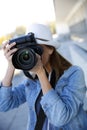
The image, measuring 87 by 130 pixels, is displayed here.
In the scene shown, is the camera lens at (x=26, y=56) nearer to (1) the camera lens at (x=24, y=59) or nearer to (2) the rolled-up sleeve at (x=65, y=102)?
(1) the camera lens at (x=24, y=59)

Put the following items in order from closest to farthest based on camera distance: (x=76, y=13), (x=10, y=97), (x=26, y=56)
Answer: (x=26, y=56) → (x=10, y=97) → (x=76, y=13)

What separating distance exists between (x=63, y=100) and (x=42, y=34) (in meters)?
0.34

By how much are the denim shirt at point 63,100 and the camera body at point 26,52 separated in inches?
6.1

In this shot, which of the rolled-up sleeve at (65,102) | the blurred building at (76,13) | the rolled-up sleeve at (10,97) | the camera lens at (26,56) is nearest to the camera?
the rolled-up sleeve at (65,102)

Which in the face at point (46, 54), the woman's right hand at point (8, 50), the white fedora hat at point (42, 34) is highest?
the white fedora hat at point (42, 34)

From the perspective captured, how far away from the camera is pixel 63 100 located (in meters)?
1.44

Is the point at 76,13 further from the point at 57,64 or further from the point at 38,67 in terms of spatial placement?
the point at 38,67

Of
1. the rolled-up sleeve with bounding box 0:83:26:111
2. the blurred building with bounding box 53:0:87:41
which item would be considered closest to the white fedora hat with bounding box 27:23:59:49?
the rolled-up sleeve with bounding box 0:83:26:111

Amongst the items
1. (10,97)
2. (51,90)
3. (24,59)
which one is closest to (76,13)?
(10,97)

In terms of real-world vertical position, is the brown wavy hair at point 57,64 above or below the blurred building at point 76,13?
above

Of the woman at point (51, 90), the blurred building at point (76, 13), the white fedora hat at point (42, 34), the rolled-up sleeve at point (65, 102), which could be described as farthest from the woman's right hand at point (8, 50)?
the blurred building at point (76, 13)

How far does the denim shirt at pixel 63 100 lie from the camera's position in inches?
55.1

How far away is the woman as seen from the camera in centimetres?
141

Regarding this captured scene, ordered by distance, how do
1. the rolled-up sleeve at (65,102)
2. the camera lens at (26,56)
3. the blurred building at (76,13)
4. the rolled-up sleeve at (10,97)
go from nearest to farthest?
the rolled-up sleeve at (65,102) < the camera lens at (26,56) < the rolled-up sleeve at (10,97) < the blurred building at (76,13)
